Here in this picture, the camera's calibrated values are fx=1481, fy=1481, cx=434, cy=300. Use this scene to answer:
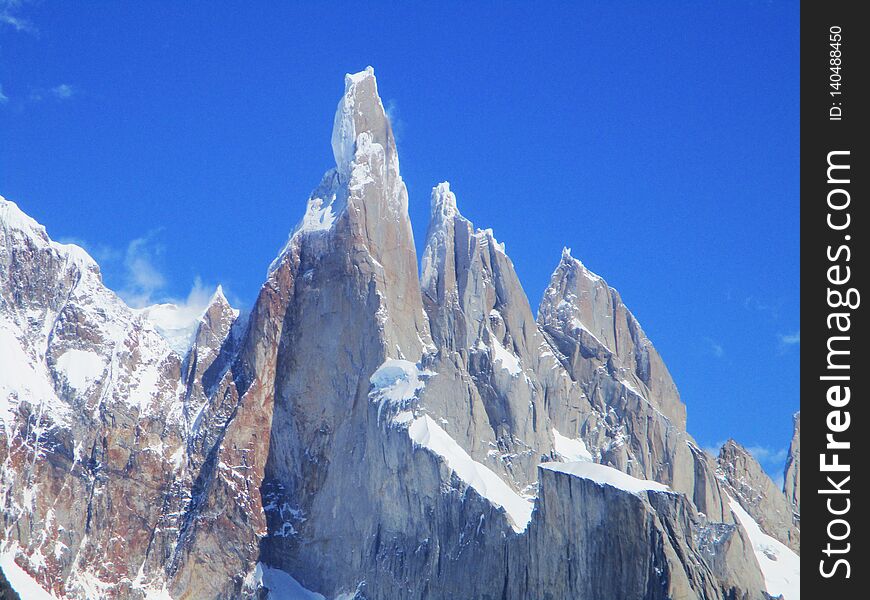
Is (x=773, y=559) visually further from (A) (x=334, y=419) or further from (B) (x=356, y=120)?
(B) (x=356, y=120)

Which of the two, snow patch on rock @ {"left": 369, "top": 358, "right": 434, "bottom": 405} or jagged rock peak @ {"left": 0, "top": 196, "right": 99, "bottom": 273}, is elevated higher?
jagged rock peak @ {"left": 0, "top": 196, "right": 99, "bottom": 273}

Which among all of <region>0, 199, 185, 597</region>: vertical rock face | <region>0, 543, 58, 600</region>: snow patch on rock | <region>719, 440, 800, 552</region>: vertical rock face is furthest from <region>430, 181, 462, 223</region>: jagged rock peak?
<region>0, 543, 58, 600</region>: snow patch on rock

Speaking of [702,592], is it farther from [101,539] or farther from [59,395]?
[59,395]

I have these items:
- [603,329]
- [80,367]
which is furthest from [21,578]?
[603,329]

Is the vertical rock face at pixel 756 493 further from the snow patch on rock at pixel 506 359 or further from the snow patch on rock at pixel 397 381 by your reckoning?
the snow patch on rock at pixel 397 381

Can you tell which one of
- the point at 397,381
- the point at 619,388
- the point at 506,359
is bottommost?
the point at 397,381

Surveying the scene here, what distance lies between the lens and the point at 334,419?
495 feet

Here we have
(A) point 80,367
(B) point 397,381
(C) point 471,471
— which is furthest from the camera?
(A) point 80,367

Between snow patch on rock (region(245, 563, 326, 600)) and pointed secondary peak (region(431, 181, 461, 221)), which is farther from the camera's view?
pointed secondary peak (region(431, 181, 461, 221))

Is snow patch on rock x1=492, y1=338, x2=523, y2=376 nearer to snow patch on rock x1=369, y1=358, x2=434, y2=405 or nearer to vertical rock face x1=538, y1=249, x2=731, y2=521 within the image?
vertical rock face x1=538, y1=249, x2=731, y2=521

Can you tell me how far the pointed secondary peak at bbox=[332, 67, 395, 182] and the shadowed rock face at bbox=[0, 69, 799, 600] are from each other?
30cm
